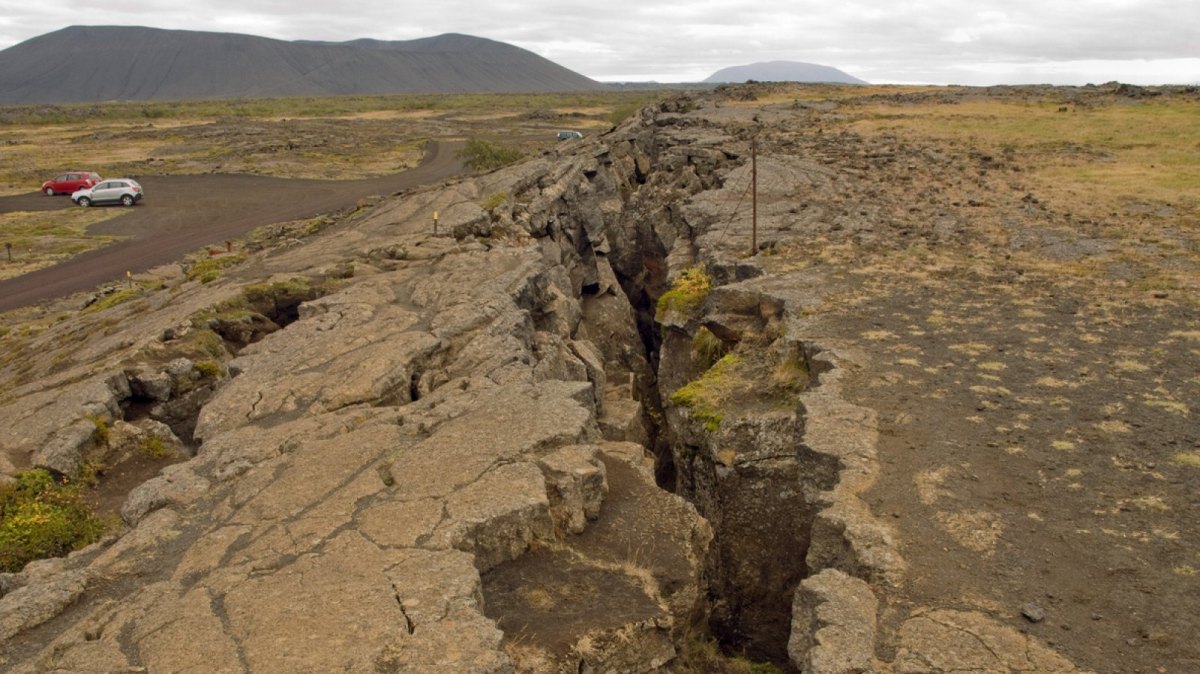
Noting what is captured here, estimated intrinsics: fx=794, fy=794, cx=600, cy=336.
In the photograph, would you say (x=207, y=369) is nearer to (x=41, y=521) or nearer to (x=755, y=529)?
(x=41, y=521)

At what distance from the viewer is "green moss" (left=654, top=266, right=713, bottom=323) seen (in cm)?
1730

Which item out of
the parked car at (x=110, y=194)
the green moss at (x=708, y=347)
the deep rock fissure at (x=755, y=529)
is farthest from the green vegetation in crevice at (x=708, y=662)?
the parked car at (x=110, y=194)

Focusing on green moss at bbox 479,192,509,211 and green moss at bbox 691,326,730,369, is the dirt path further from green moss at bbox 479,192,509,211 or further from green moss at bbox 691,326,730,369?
green moss at bbox 691,326,730,369

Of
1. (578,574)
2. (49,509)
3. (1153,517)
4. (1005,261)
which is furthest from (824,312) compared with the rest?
(49,509)

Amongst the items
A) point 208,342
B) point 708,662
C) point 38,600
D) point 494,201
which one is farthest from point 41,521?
point 494,201

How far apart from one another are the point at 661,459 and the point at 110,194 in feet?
138

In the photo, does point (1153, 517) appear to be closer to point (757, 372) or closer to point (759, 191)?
point (757, 372)

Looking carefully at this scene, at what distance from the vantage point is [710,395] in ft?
39.8

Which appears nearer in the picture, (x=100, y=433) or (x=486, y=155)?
(x=100, y=433)

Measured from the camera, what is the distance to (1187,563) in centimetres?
689

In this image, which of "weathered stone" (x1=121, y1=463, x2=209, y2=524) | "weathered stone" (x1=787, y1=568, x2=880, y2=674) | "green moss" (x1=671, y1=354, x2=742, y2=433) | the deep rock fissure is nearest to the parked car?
"weathered stone" (x1=121, y1=463, x2=209, y2=524)

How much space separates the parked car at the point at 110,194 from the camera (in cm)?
4431

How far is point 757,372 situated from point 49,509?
964 cm

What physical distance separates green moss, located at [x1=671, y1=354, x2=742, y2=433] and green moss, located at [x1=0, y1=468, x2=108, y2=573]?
7722 mm
